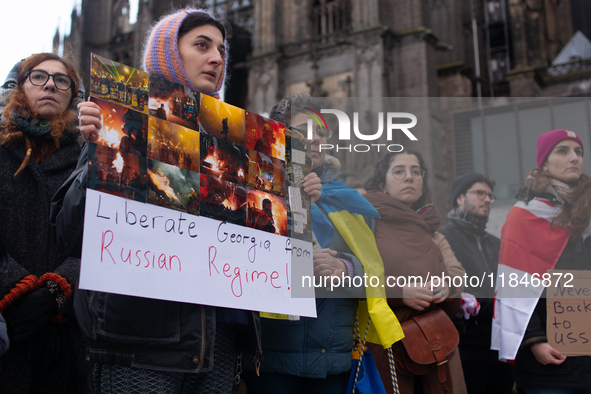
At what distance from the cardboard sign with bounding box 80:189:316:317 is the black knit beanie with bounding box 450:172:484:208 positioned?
177 cm

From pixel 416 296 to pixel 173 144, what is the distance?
1.69m

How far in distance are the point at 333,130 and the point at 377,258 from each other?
0.82 meters

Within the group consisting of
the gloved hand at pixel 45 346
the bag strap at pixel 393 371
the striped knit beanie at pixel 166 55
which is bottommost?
the bag strap at pixel 393 371

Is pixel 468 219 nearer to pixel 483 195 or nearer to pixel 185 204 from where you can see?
pixel 483 195

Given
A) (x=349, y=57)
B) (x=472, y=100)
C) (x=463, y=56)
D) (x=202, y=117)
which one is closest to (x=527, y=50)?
(x=463, y=56)

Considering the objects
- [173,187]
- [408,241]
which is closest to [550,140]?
[408,241]

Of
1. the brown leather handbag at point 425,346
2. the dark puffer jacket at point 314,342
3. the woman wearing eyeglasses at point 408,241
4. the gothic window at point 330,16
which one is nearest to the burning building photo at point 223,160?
the dark puffer jacket at point 314,342

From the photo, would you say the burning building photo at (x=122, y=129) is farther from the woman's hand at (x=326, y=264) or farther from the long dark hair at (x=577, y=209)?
the long dark hair at (x=577, y=209)

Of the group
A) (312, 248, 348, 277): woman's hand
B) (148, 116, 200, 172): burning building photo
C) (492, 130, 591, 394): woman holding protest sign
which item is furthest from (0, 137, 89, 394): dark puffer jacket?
(492, 130, 591, 394): woman holding protest sign

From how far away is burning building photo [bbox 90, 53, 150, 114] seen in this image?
183 centimetres

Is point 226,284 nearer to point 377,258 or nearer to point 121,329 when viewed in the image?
point 121,329

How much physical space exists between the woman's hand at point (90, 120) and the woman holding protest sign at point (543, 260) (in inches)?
98.3

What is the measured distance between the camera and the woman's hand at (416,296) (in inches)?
119

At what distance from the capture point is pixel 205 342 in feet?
6.15
